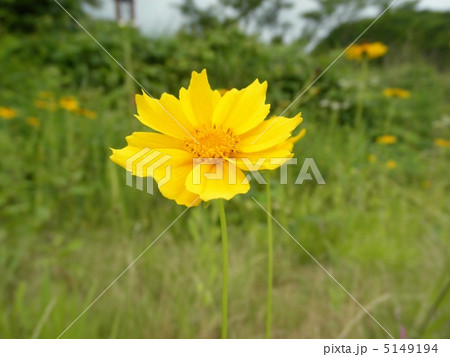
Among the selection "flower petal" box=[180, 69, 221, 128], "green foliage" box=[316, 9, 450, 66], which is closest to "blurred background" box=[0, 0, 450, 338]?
"green foliage" box=[316, 9, 450, 66]

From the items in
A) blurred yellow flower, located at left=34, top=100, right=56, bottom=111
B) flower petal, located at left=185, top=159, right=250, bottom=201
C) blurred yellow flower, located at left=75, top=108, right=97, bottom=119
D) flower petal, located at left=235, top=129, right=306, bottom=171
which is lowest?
flower petal, located at left=185, top=159, right=250, bottom=201

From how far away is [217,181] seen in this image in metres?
0.23

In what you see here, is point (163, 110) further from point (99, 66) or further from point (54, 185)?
point (54, 185)

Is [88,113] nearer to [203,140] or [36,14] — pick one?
[36,14]

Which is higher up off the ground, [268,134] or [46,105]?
[46,105]

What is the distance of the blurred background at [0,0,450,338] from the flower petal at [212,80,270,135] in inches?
3.9

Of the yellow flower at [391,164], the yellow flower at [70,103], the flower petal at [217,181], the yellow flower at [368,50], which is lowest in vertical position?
the flower petal at [217,181]

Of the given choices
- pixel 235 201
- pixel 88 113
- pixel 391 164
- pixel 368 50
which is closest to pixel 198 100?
pixel 368 50

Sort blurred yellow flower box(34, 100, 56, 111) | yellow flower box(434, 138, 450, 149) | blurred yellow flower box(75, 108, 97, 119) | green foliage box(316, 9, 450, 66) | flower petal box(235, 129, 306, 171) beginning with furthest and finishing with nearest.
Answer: yellow flower box(434, 138, 450, 149)
blurred yellow flower box(34, 100, 56, 111)
blurred yellow flower box(75, 108, 97, 119)
green foliage box(316, 9, 450, 66)
flower petal box(235, 129, 306, 171)

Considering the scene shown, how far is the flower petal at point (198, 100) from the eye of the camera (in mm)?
240

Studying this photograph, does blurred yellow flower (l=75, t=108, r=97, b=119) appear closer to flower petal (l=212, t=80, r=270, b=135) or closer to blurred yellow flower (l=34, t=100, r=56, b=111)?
blurred yellow flower (l=34, t=100, r=56, b=111)

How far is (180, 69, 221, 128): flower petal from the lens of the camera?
0.79 ft

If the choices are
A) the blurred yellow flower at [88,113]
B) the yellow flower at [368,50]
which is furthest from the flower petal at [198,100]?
the blurred yellow flower at [88,113]
